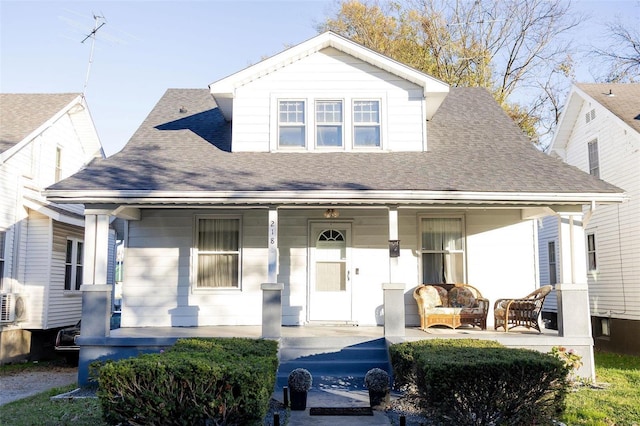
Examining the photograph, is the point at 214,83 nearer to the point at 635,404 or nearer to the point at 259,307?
the point at 259,307

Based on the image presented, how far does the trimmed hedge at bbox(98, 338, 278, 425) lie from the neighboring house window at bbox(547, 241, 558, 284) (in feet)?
49.8

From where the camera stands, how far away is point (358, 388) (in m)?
9.16

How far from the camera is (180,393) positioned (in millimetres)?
5125

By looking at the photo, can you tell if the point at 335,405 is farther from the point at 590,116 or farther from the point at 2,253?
the point at 590,116

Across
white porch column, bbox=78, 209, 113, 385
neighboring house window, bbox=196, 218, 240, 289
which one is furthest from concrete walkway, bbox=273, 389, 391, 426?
neighboring house window, bbox=196, 218, 240, 289

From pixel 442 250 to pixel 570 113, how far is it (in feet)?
26.7

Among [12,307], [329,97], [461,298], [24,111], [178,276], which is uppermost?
[24,111]

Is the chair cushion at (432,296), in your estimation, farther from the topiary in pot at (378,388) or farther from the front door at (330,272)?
the topiary in pot at (378,388)

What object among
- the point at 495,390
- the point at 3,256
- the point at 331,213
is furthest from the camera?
the point at 3,256

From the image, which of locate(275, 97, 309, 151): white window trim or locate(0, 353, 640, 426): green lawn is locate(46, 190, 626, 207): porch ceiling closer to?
locate(275, 97, 309, 151): white window trim

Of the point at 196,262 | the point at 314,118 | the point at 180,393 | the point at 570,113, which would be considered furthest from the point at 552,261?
the point at 180,393

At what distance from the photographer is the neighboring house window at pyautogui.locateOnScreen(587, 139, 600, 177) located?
1611 cm

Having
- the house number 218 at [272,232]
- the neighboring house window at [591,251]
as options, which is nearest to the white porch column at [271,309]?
the house number 218 at [272,232]

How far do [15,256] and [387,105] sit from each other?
31.0 ft
